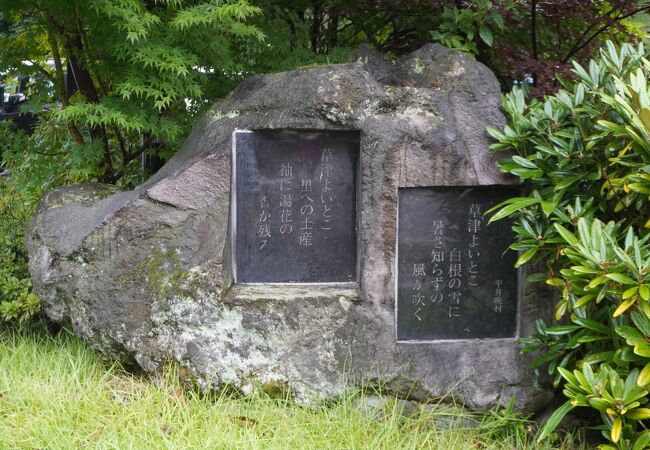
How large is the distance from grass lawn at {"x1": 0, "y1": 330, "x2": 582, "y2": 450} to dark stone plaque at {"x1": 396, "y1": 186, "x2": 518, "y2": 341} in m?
0.51

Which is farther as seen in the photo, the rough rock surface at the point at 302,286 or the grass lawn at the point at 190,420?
the rough rock surface at the point at 302,286

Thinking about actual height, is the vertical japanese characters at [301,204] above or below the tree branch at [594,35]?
below

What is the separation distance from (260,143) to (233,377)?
1.39m

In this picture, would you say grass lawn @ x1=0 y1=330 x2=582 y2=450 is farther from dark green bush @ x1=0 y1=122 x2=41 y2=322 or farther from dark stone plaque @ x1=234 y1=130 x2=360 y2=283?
dark stone plaque @ x1=234 y1=130 x2=360 y2=283

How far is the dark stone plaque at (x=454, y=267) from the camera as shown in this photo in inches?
148

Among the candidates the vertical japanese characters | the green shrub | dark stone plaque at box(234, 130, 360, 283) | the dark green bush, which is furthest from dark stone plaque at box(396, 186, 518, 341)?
the dark green bush

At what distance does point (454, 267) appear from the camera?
150 inches

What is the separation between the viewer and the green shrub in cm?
287

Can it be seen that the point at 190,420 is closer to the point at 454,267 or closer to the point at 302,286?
the point at 302,286

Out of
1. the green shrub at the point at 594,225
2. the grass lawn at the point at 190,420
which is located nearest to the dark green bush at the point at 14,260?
the grass lawn at the point at 190,420

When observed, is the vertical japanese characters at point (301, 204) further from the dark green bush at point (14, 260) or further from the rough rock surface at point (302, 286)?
the dark green bush at point (14, 260)

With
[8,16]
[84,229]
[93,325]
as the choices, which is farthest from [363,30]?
[93,325]

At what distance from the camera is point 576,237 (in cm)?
326

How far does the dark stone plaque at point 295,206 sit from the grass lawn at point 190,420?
0.77m
